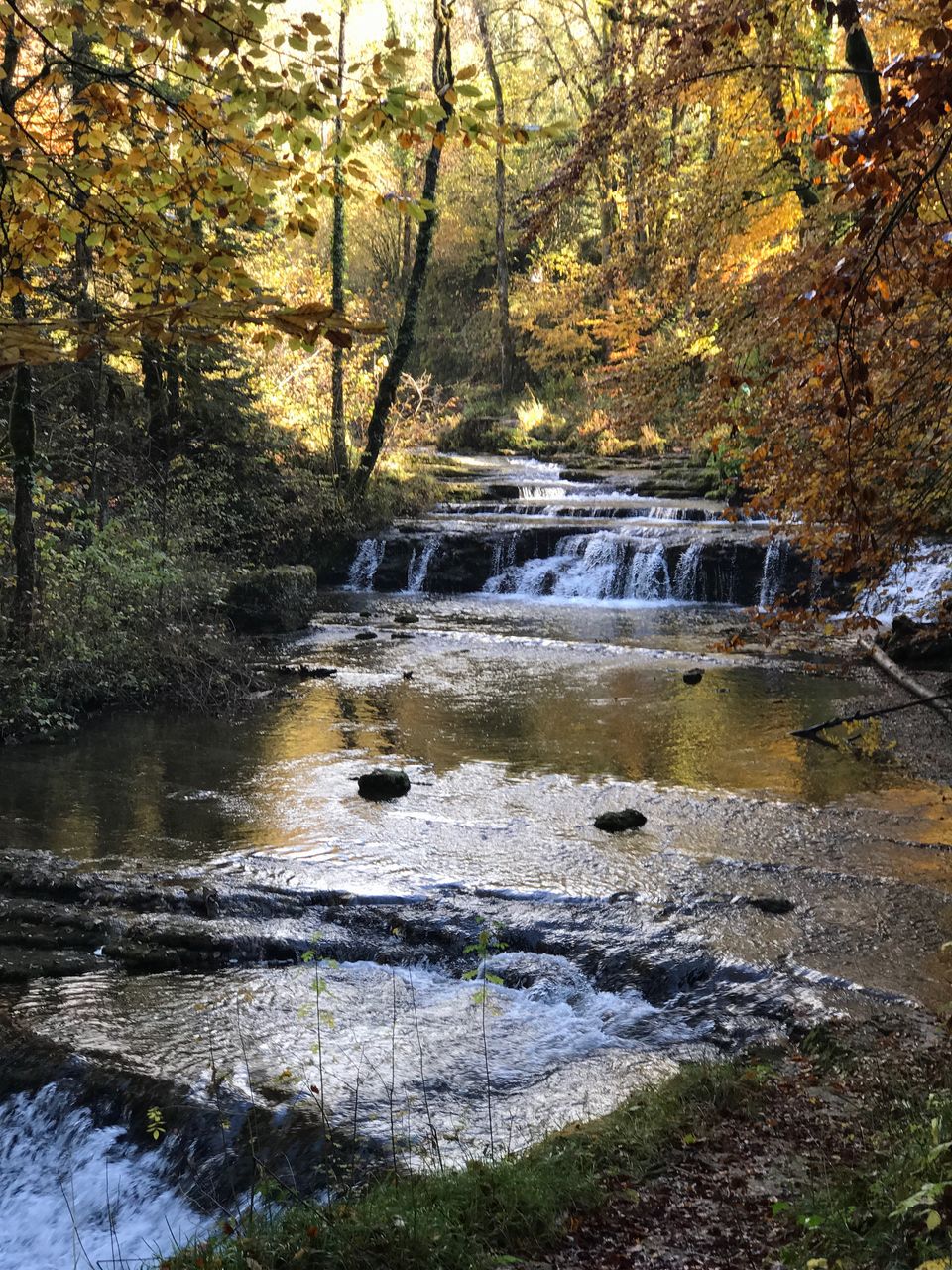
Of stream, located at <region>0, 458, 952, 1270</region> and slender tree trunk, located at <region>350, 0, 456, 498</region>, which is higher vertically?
slender tree trunk, located at <region>350, 0, 456, 498</region>

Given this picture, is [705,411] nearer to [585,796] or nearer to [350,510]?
[585,796]

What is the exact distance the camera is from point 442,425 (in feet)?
101

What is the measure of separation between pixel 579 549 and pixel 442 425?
43.5 feet

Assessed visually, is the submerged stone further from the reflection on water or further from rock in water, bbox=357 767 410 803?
rock in water, bbox=357 767 410 803

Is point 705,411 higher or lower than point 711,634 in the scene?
higher

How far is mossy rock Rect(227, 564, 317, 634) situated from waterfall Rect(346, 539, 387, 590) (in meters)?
4.23

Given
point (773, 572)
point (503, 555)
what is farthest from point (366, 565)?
point (773, 572)

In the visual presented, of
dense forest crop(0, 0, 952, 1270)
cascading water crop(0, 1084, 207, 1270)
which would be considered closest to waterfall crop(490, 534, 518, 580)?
dense forest crop(0, 0, 952, 1270)

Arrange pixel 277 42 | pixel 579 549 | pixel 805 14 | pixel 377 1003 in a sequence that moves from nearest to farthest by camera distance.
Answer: pixel 277 42
pixel 377 1003
pixel 805 14
pixel 579 549

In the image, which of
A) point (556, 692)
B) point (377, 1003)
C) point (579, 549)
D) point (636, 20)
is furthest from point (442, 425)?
point (377, 1003)

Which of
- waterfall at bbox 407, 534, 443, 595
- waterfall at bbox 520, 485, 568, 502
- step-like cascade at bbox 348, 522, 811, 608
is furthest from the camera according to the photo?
waterfall at bbox 520, 485, 568, 502

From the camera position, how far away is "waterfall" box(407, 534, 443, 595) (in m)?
19.8

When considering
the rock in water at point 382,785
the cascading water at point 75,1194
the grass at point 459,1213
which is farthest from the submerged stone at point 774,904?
the cascading water at point 75,1194

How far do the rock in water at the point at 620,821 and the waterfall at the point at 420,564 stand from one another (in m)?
12.8
